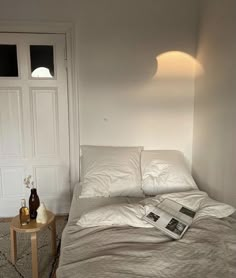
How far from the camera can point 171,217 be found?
5.18 ft

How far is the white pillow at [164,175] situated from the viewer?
92.0 inches

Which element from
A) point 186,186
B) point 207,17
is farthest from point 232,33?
point 186,186

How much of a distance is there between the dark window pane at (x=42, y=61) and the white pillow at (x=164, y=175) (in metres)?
1.34

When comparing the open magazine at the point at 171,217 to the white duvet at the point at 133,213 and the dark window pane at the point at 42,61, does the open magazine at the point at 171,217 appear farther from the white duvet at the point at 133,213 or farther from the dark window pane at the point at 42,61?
the dark window pane at the point at 42,61

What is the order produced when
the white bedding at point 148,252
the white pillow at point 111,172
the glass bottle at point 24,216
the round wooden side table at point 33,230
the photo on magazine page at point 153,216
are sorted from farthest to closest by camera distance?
1. the white pillow at point 111,172
2. the glass bottle at point 24,216
3. the round wooden side table at point 33,230
4. the photo on magazine page at point 153,216
5. the white bedding at point 148,252

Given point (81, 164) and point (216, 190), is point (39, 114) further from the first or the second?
point (216, 190)

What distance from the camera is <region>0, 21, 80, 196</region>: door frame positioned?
2.56 metres

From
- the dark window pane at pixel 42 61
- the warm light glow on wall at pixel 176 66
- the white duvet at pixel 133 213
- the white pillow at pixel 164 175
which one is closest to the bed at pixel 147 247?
the white duvet at pixel 133 213

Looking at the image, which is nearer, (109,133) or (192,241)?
(192,241)

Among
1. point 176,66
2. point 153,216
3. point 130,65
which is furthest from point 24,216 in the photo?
point 176,66

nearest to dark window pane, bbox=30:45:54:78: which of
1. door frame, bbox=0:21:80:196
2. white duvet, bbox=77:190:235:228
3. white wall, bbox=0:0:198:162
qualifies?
door frame, bbox=0:21:80:196

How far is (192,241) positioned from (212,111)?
1.30 meters

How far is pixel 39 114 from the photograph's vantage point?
2742mm

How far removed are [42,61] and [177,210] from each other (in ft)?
6.60
